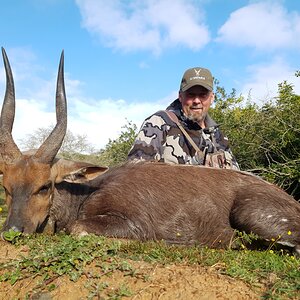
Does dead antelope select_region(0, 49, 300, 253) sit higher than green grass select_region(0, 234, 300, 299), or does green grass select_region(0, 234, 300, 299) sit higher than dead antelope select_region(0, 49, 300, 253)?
dead antelope select_region(0, 49, 300, 253)

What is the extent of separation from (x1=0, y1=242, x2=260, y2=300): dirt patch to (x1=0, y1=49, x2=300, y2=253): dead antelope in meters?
1.36

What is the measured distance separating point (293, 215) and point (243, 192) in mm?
653

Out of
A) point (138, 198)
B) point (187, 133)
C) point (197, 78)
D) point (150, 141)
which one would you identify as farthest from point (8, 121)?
point (197, 78)

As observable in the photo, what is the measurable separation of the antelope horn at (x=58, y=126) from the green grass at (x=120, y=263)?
138 cm

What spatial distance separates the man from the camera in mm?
6648

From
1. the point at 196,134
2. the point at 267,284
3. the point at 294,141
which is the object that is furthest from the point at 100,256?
the point at 294,141

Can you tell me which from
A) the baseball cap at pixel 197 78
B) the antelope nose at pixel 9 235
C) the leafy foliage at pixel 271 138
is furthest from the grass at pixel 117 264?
the leafy foliage at pixel 271 138

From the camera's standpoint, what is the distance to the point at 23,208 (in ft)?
14.7

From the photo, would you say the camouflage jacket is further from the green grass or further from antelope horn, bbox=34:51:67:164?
the green grass

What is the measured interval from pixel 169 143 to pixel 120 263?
3647 mm

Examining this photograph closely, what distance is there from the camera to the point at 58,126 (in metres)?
5.21

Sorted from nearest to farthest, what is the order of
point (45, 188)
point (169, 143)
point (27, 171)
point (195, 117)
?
point (27, 171), point (45, 188), point (169, 143), point (195, 117)

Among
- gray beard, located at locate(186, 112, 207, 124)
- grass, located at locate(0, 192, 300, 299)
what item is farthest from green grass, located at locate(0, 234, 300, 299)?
gray beard, located at locate(186, 112, 207, 124)

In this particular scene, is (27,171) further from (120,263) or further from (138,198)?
(120,263)
